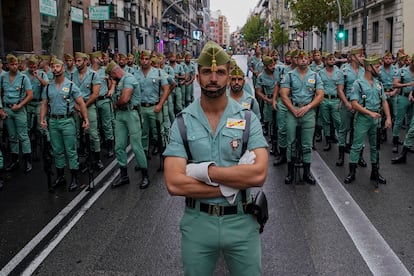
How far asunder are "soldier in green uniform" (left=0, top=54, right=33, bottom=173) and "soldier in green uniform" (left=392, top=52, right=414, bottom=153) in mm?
7225

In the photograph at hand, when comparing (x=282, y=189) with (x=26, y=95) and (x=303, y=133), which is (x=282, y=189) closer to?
(x=303, y=133)

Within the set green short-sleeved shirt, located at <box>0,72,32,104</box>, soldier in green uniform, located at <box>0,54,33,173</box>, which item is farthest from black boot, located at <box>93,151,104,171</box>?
green short-sleeved shirt, located at <box>0,72,32,104</box>

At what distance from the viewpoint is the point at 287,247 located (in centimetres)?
534

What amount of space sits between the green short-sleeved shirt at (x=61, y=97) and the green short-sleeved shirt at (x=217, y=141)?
16.7 ft

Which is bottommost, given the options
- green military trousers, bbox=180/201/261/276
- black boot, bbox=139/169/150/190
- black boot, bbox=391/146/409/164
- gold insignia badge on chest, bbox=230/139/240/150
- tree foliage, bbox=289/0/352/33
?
black boot, bbox=139/169/150/190

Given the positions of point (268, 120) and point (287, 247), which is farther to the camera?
point (268, 120)

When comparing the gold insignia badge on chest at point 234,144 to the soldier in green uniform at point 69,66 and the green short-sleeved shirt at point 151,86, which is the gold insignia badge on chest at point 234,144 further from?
the soldier in green uniform at point 69,66

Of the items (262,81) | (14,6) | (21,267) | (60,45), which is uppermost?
(14,6)

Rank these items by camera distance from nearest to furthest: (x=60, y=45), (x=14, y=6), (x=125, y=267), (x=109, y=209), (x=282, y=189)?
(x=125, y=267), (x=109, y=209), (x=282, y=189), (x=60, y=45), (x=14, y=6)

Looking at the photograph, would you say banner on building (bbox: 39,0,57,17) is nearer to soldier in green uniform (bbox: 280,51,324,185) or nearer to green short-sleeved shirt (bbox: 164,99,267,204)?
soldier in green uniform (bbox: 280,51,324,185)

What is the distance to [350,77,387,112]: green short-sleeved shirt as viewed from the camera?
308 inches

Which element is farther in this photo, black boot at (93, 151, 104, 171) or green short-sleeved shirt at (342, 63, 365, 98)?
green short-sleeved shirt at (342, 63, 365, 98)

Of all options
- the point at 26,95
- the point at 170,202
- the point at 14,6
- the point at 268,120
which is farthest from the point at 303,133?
the point at 14,6

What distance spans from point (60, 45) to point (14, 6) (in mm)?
8613
